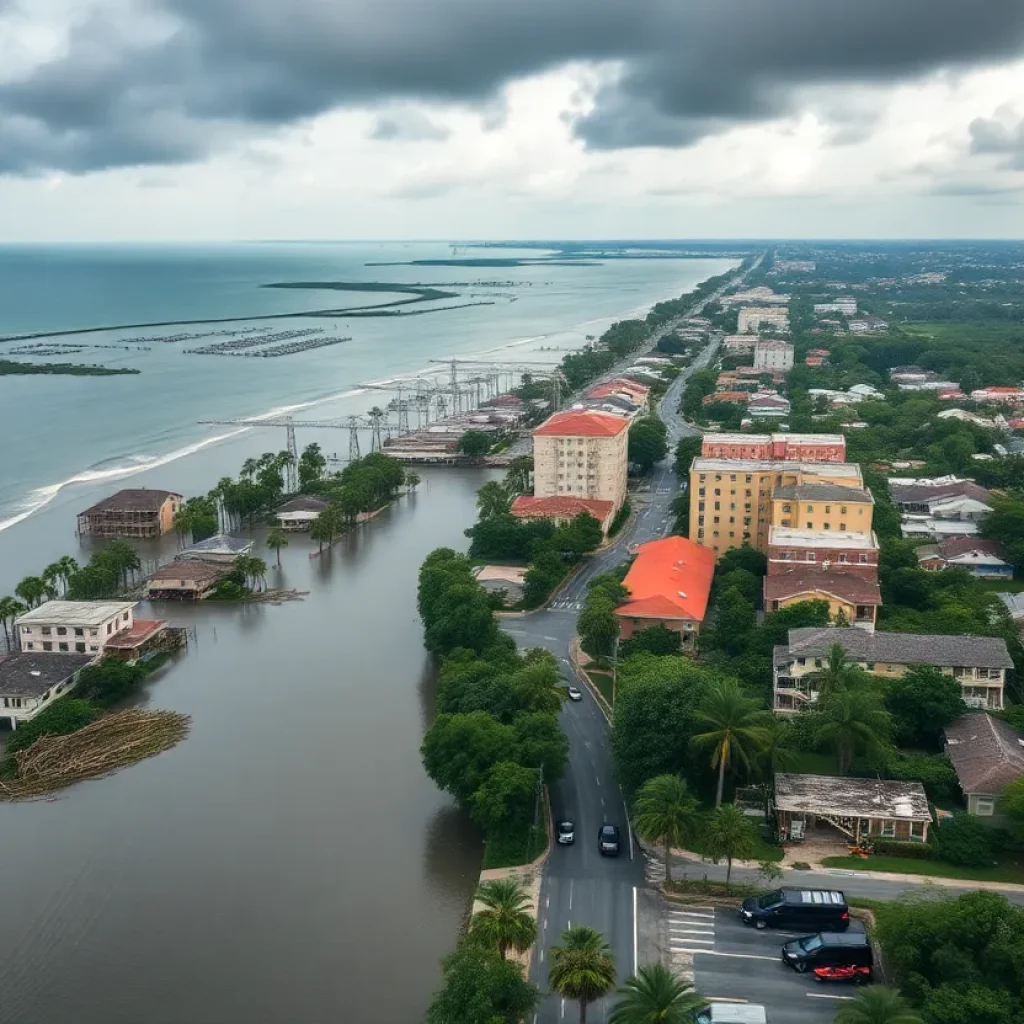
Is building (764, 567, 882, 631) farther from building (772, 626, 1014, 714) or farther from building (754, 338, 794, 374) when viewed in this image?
building (754, 338, 794, 374)

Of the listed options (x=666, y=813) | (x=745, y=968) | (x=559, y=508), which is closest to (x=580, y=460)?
(x=559, y=508)

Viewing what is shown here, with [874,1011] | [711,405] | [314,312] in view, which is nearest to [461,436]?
[711,405]

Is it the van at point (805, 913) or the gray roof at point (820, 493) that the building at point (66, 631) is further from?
the gray roof at point (820, 493)

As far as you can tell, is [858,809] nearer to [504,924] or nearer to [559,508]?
[504,924]

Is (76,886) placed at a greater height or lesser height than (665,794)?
lesser

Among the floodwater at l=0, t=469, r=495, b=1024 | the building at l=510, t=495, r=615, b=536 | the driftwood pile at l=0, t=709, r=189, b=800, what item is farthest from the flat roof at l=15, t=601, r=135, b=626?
the building at l=510, t=495, r=615, b=536

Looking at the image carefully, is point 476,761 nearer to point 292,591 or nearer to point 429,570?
point 429,570

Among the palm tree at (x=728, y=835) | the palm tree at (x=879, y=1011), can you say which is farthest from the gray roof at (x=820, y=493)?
the palm tree at (x=879, y=1011)
